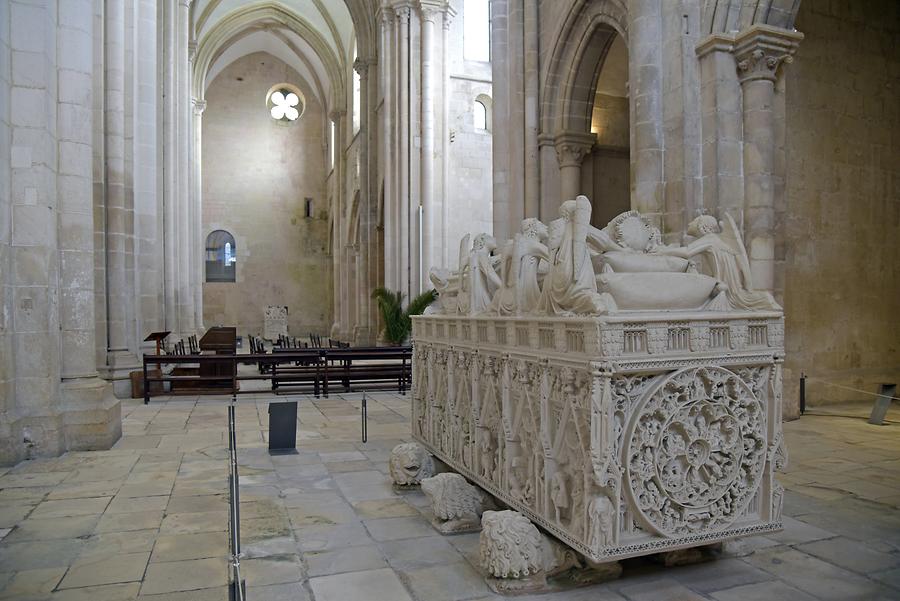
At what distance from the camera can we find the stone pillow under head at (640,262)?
4.27 metres

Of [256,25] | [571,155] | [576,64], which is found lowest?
[571,155]

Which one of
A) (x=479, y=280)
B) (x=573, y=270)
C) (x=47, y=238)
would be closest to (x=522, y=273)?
(x=479, y=280)

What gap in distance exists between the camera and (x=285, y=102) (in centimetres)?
3284

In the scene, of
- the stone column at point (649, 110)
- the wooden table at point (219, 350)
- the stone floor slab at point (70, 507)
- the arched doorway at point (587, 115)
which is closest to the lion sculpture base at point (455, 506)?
the stone floor slab at point (70, 507)

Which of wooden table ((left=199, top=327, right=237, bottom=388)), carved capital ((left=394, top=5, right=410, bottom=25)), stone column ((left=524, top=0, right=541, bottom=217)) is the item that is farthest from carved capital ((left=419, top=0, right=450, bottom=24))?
wooden table ((left=199, top=327, right=237, bottom=388))

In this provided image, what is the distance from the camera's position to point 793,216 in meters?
9.80

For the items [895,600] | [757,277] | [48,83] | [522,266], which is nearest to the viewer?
[895,600]

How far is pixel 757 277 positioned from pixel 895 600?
495 centimetres

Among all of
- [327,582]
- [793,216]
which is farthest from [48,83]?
[793,216]

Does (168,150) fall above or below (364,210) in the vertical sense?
above

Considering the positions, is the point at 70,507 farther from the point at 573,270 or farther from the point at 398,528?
the point at 573,270

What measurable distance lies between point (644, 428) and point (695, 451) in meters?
0.37

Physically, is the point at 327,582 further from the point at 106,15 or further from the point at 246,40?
the point at 246,40

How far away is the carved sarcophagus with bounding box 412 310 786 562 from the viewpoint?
3.40 m
